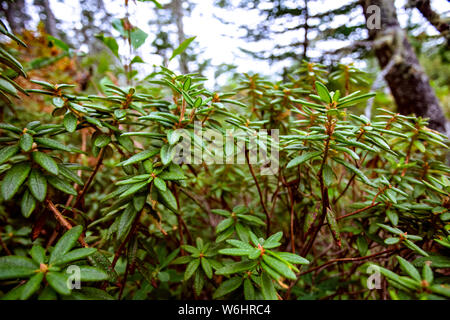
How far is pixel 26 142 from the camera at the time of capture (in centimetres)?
70

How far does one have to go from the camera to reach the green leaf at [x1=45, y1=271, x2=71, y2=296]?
523 millimetres

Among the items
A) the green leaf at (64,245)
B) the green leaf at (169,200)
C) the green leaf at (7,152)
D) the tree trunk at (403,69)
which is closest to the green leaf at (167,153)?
the green leaf at (169,200)

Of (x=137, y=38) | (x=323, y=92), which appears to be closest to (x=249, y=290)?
(x=323, y=92)

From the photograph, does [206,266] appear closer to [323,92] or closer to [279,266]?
[279,266]

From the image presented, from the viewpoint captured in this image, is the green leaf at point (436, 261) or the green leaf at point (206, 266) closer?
the green leaf at point (436, 261)

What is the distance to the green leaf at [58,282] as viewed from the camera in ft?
1.72

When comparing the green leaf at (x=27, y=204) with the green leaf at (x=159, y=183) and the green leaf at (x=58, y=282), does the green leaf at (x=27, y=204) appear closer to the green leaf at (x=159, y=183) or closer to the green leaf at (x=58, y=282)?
the green leaf at (x=58, y=282)

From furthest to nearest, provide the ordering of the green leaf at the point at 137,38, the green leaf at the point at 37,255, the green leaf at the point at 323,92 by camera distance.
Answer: the green leaf at the point at 137,38 → the green leaf at the point at 323,92 → the green leaf at the point at 37,255

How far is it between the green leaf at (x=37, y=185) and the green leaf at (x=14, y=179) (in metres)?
0.02

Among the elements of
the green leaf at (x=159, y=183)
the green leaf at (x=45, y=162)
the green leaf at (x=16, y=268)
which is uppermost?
the green leaf at (x=45, y=162)

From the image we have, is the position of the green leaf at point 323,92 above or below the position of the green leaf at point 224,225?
above

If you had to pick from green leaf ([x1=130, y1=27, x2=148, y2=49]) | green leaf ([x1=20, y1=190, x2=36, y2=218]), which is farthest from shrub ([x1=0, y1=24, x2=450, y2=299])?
green leaf ([x1=130, y1=27, x2=148, y2=49])
